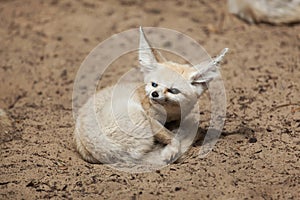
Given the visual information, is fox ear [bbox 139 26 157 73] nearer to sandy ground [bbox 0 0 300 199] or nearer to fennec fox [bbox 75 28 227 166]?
fennec fox [bbox 75 28 227 166]

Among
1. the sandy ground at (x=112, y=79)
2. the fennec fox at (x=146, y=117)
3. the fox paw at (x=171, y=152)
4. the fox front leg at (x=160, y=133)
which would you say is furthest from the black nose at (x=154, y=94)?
the sandy ground at (x=112, y=79)

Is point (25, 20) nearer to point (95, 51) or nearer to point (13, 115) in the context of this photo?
point (95, 51)

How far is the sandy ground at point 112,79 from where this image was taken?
3.60 meters

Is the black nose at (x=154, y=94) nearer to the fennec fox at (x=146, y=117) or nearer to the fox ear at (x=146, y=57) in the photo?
the fennec fox at (x=146, y=117)

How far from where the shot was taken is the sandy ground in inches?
142

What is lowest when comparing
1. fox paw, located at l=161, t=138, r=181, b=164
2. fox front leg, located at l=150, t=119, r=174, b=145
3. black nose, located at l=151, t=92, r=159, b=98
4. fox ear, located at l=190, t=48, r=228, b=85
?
fox paw, located at l=161, t=138, r=181, b=164

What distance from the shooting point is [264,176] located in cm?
367

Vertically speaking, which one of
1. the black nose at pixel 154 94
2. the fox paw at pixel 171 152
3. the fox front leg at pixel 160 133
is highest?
the black nose at pixel 154 94

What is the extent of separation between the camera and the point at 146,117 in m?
4.07

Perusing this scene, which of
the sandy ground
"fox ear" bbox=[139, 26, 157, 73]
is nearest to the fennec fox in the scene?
"fox ear" bbox=[139, 26, 157, 73]

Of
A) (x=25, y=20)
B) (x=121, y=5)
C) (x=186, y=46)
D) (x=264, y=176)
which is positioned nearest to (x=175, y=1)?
(x=121, y=5)

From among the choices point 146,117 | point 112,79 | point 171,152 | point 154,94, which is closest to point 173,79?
point 154,94

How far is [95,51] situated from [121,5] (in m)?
1.05

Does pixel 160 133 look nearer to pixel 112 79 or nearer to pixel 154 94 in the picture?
pixel 154 94
